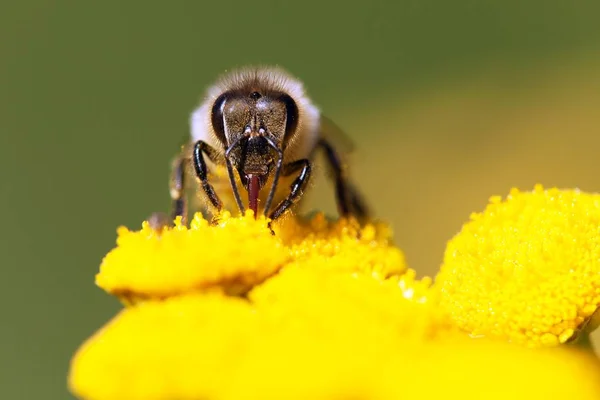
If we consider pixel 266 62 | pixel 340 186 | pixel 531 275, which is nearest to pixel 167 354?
pixel 531 275

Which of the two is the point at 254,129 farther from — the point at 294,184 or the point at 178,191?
the point at 178,191

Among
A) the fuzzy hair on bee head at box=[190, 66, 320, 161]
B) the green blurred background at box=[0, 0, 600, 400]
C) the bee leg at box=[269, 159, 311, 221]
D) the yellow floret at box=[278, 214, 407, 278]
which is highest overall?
the green blurred background at box=[0, 0, 600, 400]

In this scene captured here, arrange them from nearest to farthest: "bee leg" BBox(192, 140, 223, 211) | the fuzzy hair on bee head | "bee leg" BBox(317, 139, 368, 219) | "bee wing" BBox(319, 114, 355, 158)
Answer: "bee leg" BBox(192, 140, 223, 211)
the fuzzy hair on bee head
"bee leg" BBox(317, 139, 368, 219)
"bee wing" BBox(319, 114, 355, 158)

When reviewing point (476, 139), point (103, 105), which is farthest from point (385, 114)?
point (103, 105)

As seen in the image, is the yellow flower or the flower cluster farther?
the yellow flower

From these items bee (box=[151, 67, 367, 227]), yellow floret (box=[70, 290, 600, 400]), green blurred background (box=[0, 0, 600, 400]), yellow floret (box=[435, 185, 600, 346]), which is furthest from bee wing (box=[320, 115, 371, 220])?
green blurred background (box=[0, 0, 600, 400])

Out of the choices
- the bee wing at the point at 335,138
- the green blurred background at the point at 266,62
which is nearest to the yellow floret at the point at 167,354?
the bee wing at the point at 335,138

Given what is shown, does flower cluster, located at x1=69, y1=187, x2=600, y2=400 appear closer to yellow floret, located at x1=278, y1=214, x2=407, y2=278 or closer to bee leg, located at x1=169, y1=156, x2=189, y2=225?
yellow floret, located at x1=278, y1=214, x2=407, y2=278

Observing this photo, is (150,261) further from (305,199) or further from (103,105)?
(103,105)
